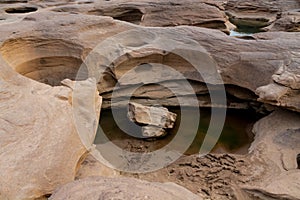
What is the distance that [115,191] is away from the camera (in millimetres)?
2445

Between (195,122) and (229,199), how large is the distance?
2.06m

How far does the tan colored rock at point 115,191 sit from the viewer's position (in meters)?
2.41

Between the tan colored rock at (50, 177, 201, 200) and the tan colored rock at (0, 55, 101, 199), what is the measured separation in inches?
19.9

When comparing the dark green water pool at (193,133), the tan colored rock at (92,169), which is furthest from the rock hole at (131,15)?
the tan colored rock at (92,169)

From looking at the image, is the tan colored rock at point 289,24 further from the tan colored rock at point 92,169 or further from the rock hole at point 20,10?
the tan colored rock at point 92,169

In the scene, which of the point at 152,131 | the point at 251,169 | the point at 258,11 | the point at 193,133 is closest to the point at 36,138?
the point at 152,131

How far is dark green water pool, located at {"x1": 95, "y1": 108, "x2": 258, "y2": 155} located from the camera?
17.1 feet

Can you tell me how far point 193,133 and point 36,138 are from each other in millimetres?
2918

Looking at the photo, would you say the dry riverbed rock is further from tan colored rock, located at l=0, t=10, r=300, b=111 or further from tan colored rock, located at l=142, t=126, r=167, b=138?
tan colored rock, located at l=0, t=10, r=300, b=111

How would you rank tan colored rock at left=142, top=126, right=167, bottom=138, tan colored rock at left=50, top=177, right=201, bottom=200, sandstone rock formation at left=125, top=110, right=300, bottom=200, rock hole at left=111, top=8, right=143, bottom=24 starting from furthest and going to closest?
rock hole at left=111, top=8, right=143, bottom=24 < tan colored rock at left=142, top=126, right=167, bottom=138 < sandstone rock formation at left=125, top=110, right=300, bottom=200 < tan colored rock at left=50, top=177, right=201, bottom=200

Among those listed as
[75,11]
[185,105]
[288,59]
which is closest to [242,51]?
[288,59]

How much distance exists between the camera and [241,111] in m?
6.07

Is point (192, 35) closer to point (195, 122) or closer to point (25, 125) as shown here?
point (195, 122)

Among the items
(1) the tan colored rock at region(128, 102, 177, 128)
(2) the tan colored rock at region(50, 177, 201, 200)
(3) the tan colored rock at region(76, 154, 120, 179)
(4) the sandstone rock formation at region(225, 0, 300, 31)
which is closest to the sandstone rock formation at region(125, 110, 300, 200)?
(3) the tan colored rock at region(76, 154, 120, 179)
